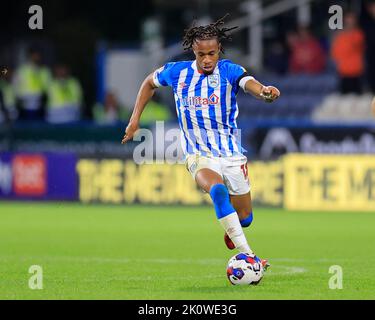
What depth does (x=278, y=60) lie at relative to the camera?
2523 cm

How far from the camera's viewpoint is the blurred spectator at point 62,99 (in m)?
25.5

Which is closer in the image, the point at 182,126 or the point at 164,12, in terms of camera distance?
the point at 182,126

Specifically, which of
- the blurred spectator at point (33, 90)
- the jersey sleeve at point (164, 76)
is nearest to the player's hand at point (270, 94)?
the jersey sleeve at point (164, 76)

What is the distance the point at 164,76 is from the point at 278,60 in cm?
1435

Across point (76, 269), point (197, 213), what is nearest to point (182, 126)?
point (76, 269)

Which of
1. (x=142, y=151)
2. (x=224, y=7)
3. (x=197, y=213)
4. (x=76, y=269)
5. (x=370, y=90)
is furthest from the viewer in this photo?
(x=224, y=7)

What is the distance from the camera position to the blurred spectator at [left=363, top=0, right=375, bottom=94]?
75.2ft

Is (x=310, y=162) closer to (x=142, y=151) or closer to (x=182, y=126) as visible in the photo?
(x=142, y=151)

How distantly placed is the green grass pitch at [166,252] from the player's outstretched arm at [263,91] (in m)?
1.48

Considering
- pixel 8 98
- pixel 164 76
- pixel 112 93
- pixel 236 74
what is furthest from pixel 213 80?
pixel 8 98

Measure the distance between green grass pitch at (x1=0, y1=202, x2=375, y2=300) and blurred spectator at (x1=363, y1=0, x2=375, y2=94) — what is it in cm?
428

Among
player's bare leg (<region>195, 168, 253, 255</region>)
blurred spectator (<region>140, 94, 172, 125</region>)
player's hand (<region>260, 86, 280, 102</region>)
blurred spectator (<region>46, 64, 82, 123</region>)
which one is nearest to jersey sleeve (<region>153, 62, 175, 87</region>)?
player's bare leg (<region>195, 168, 253, 255</region>)

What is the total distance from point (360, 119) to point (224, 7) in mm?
5795

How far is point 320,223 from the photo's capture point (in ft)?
58.7
